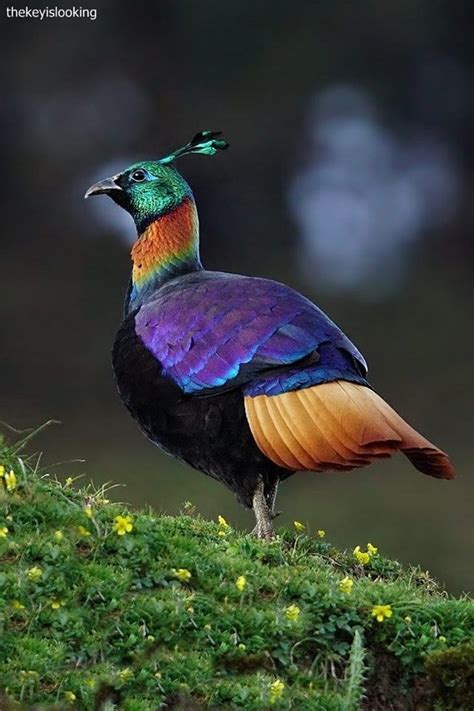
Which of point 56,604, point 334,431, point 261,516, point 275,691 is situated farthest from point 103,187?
point 275,691

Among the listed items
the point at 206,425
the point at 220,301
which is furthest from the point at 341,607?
the point at 220,301

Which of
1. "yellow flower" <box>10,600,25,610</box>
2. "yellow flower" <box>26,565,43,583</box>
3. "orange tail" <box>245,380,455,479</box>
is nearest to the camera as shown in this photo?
"yellow flower" <box>10,600,25,610</box>

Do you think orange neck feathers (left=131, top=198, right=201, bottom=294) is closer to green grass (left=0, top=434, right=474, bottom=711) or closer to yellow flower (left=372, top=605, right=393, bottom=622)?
green grass (left=0, top=434, right=474, bottom=711)

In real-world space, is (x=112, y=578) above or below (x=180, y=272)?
below

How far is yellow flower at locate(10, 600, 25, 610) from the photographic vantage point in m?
5.25

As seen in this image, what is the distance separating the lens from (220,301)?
23.6 ft

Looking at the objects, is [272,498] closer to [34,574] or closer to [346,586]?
[346,586]

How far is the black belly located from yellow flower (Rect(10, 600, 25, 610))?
1.84m

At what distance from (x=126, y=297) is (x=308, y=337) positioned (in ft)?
6.42

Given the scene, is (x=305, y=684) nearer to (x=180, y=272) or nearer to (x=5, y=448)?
(x=5, y=448)

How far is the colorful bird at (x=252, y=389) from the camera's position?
6.43m

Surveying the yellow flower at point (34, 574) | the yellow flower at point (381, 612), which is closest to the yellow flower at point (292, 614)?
the yellow flower at point (381, 612)

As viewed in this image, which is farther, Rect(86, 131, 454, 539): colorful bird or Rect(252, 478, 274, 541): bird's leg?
Rect(252, 478, 274, 541): bird's leg

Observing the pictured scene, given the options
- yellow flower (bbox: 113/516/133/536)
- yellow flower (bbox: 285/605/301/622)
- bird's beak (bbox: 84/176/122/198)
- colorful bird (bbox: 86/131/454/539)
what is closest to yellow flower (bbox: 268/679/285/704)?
yellow flower (bbox: 285/605/301/622)
